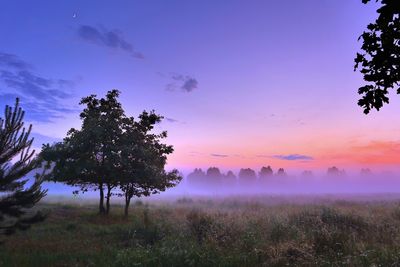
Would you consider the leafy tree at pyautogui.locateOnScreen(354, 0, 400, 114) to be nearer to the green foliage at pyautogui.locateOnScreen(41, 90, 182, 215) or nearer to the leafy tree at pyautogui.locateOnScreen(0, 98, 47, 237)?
the leafy tree at pyautogui.locateOnScreen(0, 98, 47, 237)

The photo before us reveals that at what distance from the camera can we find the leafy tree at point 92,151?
80.9ft

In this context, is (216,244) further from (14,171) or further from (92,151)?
(92,151)

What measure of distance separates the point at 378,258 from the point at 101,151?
A: 20.4 meters

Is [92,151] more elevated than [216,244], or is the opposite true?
[92,151]

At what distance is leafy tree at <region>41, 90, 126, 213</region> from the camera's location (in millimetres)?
24672

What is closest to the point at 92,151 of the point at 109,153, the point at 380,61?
the point at 109,153

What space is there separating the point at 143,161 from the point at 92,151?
3.86 meters

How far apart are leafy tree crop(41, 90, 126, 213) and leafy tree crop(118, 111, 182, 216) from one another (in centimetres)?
67

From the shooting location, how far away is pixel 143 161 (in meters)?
25.9

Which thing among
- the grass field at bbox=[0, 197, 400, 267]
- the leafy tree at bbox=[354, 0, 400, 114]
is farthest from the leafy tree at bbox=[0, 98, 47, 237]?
the leafy tree at bbox=[354, 0, 400, 114]

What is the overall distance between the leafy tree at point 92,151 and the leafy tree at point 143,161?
67cm

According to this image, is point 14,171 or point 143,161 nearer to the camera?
point 14,171

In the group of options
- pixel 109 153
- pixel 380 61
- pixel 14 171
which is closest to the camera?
pixel 380 61

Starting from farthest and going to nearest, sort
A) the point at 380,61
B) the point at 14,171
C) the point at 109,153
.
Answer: the point at 109,153
the point at 14,171
the point at 380,61
